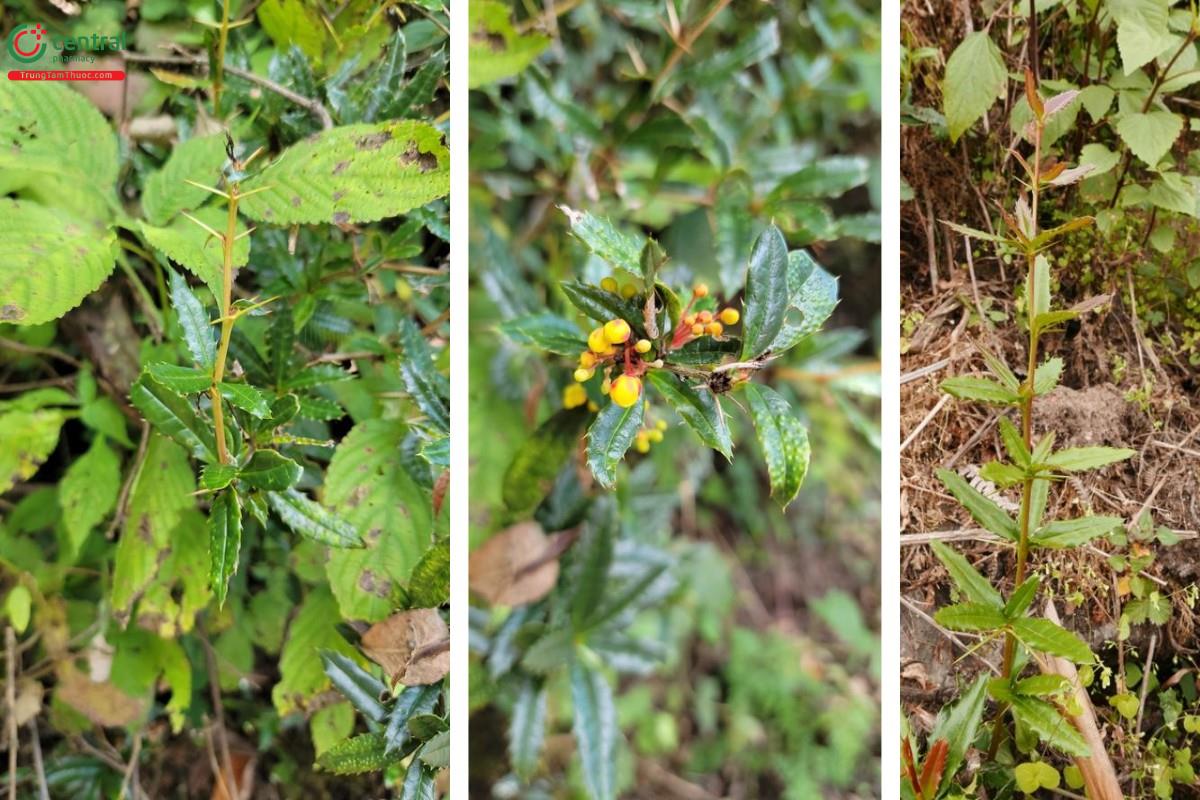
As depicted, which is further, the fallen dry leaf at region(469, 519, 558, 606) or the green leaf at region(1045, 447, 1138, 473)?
the fallen dry leaf at region(469, 519, 558, 606)

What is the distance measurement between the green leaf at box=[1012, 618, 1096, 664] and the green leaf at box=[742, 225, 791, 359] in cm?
38

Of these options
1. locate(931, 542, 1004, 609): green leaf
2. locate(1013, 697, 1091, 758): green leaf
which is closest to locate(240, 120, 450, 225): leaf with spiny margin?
locate(931, 542, 1004, 609): green leaf

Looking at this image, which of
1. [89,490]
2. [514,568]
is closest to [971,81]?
[514,568]

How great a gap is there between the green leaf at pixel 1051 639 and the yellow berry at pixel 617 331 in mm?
475

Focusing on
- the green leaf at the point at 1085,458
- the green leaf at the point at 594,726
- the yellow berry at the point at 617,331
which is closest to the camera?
the yellow berry at the point at 617,331

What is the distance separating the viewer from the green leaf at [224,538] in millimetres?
681

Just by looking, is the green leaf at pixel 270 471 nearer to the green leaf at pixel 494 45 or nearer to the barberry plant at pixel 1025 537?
the green leaf at pixel 494 45

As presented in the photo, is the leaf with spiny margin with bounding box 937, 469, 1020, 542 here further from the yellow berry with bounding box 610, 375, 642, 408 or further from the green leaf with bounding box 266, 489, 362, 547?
the green leaf with bounding box 266, 489, 362, 547

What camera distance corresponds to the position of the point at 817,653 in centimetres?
138

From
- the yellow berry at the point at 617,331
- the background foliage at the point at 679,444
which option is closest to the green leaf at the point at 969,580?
the background foliage at the point at 679,444

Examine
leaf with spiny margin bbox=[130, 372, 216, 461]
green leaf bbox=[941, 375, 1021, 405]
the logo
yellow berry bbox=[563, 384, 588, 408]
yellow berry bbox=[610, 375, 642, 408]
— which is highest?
the logo

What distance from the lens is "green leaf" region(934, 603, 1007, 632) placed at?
0.76 metres

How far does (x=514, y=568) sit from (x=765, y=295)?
0.52 metres

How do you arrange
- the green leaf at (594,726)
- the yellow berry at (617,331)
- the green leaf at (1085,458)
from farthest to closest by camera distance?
the green leaf at (594,726) → the green leaf at (1085,458) → the yellow berry at (617,331)
